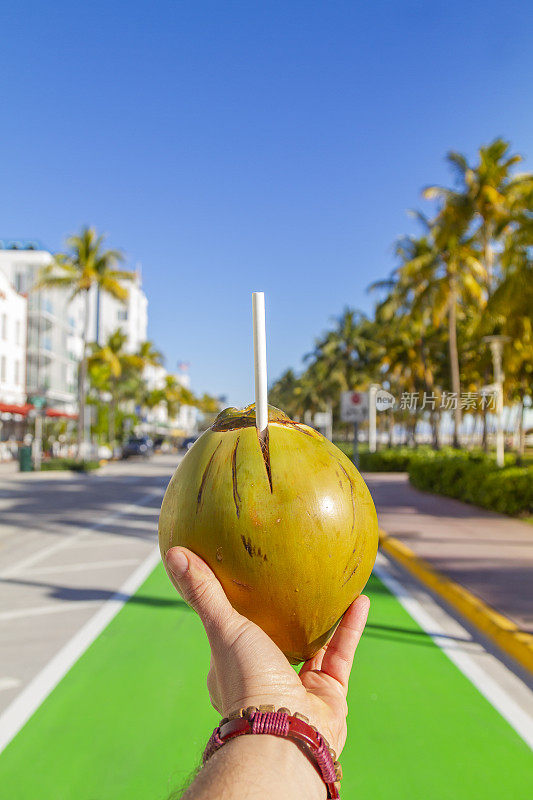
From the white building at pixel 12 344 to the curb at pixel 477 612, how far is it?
3915cm

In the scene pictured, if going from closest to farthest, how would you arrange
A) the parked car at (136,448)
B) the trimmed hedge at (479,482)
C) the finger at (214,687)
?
the finger at (214,687), the trimmed hedge at (479,482), the parked car at (136,448)

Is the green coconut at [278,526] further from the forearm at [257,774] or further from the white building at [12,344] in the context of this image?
the white building at [12,344]

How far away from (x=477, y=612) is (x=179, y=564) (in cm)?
564

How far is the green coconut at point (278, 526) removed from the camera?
4.28 ft

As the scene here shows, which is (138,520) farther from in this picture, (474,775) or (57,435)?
(57,435)

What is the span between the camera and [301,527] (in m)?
1.31

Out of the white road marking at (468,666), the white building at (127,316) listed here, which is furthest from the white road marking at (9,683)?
the white building at (127,316)

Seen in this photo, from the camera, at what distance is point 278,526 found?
4.27 feet

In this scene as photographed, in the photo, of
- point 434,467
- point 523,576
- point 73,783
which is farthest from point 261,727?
point 434,467

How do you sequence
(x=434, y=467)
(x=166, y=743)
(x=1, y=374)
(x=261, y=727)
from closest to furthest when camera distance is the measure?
(x=261, y=727) → (x=166, y=743) → (x=434, y=467) → (x=1, y=374)

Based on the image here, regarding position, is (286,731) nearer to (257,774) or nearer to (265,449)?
(257,774)

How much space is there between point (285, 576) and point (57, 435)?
4598 centimetres

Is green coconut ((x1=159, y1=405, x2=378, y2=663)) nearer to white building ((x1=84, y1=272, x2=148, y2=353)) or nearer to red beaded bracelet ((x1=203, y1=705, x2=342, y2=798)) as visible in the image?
red beaded bracelet ((x1=203, y1=705, x2=342, y2=798))

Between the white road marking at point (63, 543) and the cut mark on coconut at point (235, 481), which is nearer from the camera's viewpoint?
the cut mark on coconut at point (235, 481)
